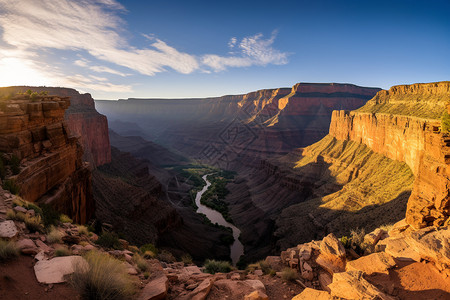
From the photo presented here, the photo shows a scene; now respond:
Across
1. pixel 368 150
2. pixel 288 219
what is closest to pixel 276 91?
pixel 368 150

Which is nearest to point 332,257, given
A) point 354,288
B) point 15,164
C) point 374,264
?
point 374,264

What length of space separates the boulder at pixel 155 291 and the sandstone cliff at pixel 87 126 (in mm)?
49303

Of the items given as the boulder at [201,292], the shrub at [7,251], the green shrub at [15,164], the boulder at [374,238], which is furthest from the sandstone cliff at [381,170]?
the green shrub at [15,164]

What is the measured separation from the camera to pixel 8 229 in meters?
7.19

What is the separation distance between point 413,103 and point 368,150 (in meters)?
12.0

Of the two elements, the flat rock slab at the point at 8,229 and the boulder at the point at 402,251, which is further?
the boulder at the point at 402,251

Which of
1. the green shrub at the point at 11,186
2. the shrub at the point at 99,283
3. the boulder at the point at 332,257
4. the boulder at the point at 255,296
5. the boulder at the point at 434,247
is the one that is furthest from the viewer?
the green shrub at the point at 11,186

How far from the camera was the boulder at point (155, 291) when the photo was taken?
6.71m

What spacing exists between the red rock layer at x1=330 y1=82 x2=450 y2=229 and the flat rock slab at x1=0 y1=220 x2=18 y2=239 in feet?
61.3

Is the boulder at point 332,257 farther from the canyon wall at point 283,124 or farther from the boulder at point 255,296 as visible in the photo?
the canyon wall at point 283,124

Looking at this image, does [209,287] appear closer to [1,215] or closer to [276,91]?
[1,215]

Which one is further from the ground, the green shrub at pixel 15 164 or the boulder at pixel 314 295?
the green shrub at pixel 15 164

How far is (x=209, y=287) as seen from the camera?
797 centimetres

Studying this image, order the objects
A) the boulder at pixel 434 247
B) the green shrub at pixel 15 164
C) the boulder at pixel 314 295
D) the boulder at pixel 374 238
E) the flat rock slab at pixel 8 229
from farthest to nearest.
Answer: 1. the boulder at pixel 374 238
2. the green shrub at pixel 15 164
3. the boulder at pixel 434 247
4. the boulder at pixel 314 295
5. the flat rock slab at pixel 8 229
